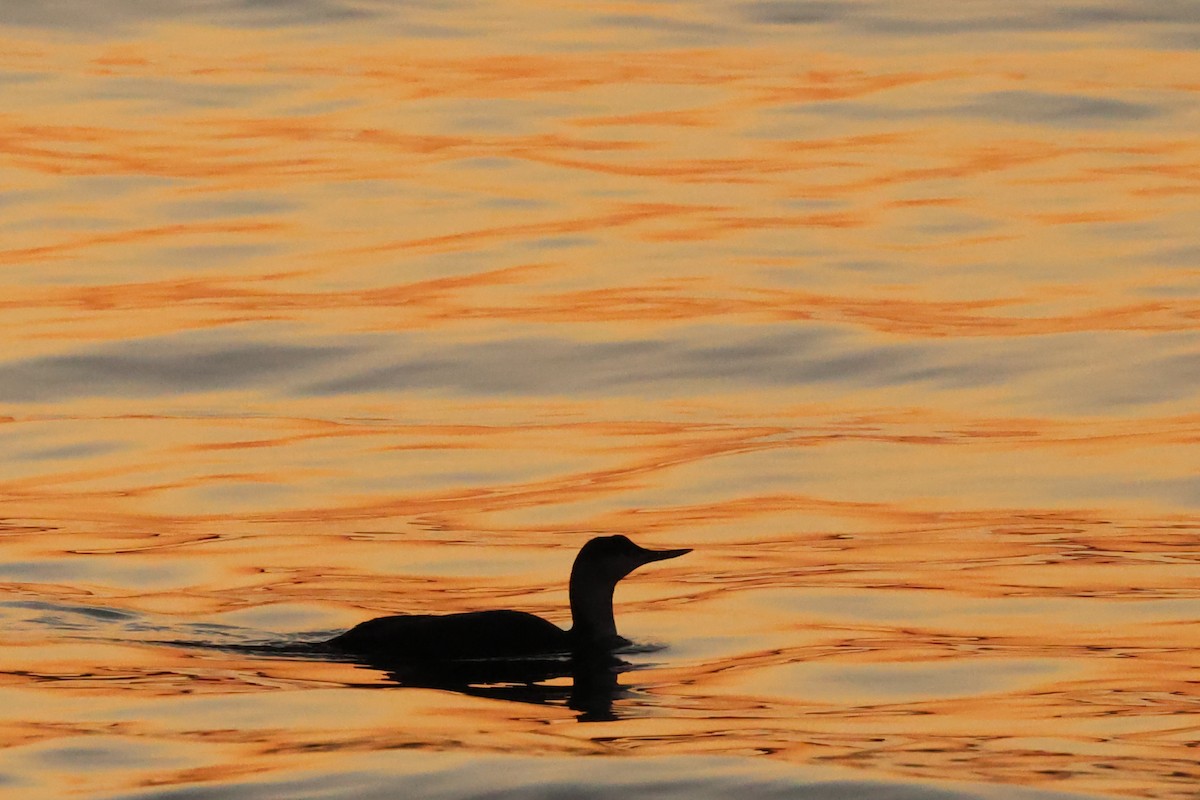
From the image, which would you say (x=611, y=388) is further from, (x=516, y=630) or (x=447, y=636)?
(x=447, y=636)

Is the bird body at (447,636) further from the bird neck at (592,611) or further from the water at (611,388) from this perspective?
the bird neck at (592,611)

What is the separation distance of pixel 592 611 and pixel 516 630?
0.57 metres

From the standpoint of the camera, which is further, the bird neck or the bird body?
the bird neck

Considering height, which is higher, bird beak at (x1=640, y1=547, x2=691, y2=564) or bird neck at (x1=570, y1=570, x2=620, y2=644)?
bird beak at (x1=640, y1=547, x2=691, y2=564)

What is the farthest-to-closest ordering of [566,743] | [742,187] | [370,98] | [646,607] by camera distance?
[370,98]
[742,187]
[646,607]
[566,743]

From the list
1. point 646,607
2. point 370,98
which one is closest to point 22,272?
point 370,98

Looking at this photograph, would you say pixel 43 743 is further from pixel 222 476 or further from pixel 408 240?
pixel 408 240

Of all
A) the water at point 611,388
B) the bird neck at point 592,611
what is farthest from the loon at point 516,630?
the water at point 611,388

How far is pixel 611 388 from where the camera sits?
2023cm

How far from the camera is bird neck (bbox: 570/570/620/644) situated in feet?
42.1

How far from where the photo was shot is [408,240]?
2522cm

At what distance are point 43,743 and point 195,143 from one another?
19.8 metres

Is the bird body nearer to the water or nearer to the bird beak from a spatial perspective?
the water

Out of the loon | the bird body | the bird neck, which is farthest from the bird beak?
the bird body
